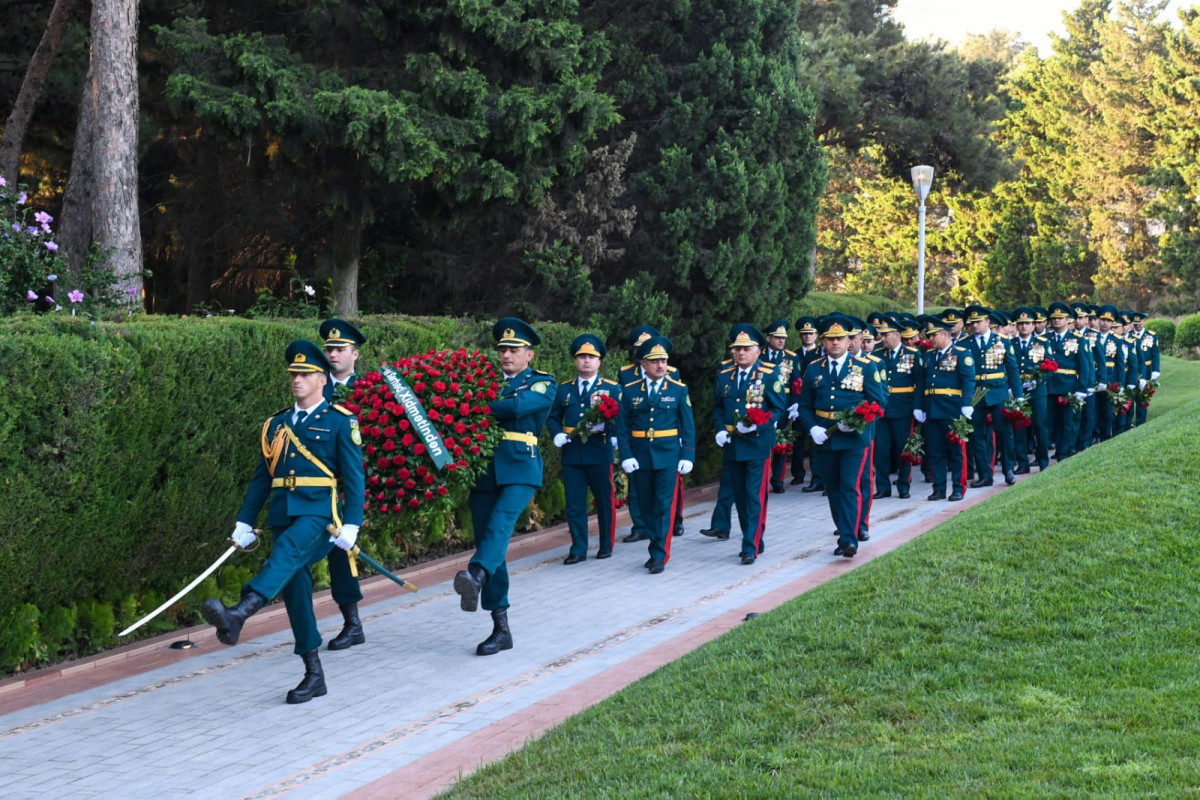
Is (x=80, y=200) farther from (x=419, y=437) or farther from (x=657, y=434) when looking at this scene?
(x=419, y=437)

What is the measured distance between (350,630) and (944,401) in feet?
31.3

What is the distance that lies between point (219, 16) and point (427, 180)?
143 inches

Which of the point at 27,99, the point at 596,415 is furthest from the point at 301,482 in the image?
the point at 27,99

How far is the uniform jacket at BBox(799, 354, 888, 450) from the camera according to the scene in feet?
41.7

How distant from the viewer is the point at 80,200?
1305cm

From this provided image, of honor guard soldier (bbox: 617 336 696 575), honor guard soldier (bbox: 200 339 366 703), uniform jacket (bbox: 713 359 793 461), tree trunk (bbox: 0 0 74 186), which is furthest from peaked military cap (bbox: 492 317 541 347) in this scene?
tree trunk (bbox: 0 0 74 186)

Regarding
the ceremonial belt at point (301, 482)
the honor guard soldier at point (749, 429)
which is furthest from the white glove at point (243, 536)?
the honor guard soldier at point (749, 429)

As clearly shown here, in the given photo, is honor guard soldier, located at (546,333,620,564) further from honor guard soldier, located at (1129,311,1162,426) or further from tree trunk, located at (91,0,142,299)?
honor guard soldier, located at (1129,311,1162,426)

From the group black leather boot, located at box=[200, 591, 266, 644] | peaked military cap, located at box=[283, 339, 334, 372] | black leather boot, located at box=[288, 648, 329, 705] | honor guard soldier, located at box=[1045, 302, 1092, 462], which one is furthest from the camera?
honor guard soldier, located at box=[1045, 302, 1092, 462]

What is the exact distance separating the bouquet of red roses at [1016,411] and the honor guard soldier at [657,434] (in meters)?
6.70

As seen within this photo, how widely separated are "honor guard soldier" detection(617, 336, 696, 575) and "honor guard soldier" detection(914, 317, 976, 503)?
5.12 meters

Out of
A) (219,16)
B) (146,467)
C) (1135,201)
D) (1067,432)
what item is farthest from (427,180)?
(1135,201)

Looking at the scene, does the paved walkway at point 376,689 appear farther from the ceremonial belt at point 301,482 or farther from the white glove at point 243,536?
the ceremonial belt at point 301,482

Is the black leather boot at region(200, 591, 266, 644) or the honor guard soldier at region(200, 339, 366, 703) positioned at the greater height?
the honor guard soldier at region(200, 339, 366, 703)
